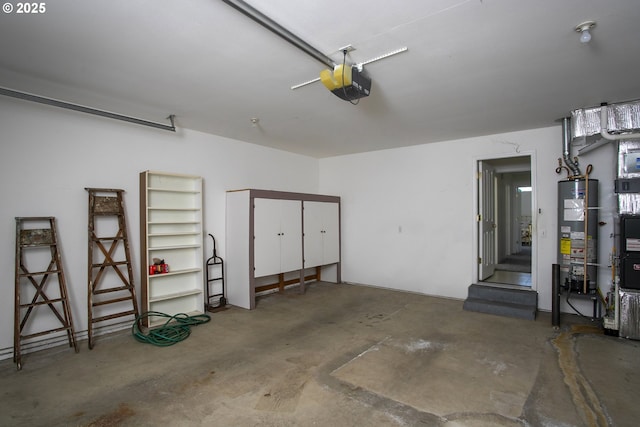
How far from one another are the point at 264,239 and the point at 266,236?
60mm

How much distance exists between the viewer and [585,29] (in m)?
2.12

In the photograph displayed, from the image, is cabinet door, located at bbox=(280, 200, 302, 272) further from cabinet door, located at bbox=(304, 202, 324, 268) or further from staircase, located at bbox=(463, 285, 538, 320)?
staircase, located at bbox=(463, 285, 538, 320)

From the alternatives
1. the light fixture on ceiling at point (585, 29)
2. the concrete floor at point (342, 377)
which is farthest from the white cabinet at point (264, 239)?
the light fixture on ceiling at point (585, 29)

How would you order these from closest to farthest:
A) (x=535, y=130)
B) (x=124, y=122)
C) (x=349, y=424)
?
(x=349, y=424)
(x=124, y=122)
(x=535, y=130)

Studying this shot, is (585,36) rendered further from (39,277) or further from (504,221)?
(504,221)

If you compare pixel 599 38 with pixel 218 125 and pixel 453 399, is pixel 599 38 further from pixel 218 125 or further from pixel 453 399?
pixel 218 125

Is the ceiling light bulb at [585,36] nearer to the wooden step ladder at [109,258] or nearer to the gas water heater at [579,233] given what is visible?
the gas water heater at [579,233]

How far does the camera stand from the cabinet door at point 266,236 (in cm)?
484

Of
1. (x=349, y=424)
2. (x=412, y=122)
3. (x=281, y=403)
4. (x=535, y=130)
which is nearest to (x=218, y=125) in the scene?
(x=412, y=122)

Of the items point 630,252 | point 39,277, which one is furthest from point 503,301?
point 39,277

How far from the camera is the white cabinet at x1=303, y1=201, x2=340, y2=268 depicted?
574 centimetres

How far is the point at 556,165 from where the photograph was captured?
4.41m

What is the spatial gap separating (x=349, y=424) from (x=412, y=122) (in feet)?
11.6

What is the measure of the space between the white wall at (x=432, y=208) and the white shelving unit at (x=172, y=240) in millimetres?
2996
